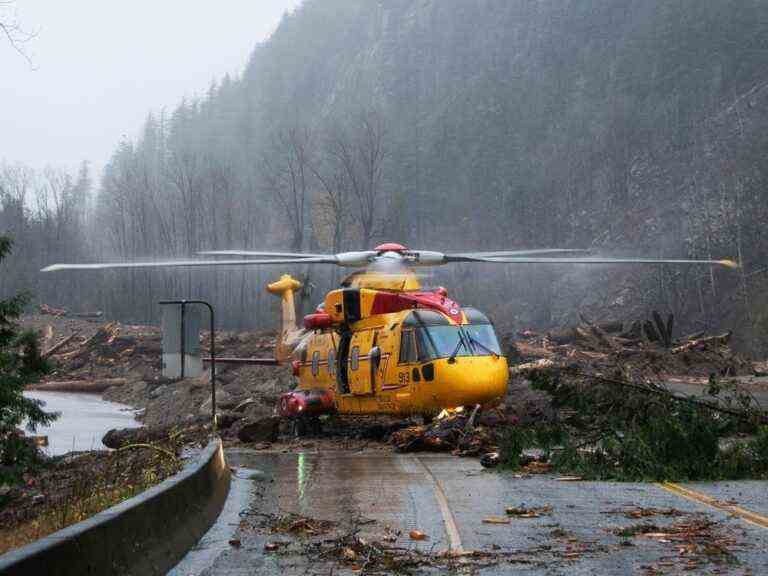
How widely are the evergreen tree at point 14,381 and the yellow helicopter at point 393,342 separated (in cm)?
325

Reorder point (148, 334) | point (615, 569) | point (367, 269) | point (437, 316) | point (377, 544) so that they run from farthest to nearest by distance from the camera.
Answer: point (148, 334)
point (367, 269)
point (437, 316)
point (377, 544)
point (615, 569)

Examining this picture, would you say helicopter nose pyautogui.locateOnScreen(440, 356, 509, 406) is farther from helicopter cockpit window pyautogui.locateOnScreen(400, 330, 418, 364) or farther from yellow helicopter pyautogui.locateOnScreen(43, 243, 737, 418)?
helicopter cockpit window pyautogui.locateOnScreen(400, 330, 418, 364)

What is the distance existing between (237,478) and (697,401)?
6.65m

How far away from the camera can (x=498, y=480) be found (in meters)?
15.1

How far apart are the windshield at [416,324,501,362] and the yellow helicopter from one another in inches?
0.7

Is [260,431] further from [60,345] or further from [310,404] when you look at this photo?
[60,345]

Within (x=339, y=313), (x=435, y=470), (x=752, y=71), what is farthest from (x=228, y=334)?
(x=435, y=470)

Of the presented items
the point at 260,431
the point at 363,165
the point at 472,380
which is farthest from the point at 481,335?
the point at 363,165

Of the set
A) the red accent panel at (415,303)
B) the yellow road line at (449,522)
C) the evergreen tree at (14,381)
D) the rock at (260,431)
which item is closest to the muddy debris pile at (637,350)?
the red accent panel at (415,303)

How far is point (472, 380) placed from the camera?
20.5 m

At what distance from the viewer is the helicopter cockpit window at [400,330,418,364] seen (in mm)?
21312

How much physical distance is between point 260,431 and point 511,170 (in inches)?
2703

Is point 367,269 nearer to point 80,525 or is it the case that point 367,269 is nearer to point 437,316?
point 437,316

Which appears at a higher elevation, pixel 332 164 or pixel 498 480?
pixel 332 164
